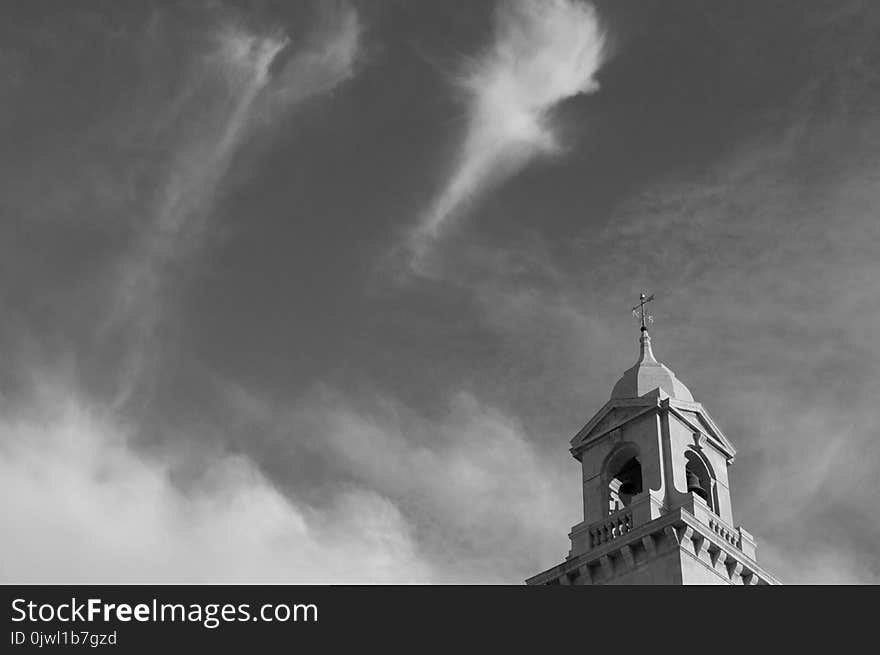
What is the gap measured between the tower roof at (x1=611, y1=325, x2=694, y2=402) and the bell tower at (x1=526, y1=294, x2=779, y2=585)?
0.04 metres

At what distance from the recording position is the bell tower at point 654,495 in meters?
44.2

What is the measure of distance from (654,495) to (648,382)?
5.98 m

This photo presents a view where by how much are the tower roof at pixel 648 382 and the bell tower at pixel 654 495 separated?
4 centimetres

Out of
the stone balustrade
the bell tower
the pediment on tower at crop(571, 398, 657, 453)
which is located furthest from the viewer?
the pediment on tower at crop(571, 398, 657, 453)

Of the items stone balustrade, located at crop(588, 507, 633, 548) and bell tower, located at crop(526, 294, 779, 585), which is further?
stone balustrade, located at crop(588, 507, 633, 548)

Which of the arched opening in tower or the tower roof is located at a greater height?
the tower roof

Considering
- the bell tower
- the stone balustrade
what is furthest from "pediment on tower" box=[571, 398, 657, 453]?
the stone balustrade

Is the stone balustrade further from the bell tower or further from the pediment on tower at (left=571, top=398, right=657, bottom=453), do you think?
the pediment on tower at (left=571, top=398, right=657, bottom=453)

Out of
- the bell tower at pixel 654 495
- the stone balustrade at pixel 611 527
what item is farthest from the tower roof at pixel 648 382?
the stone balustrade at pixel 611 527

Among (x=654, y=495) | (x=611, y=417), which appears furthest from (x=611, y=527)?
(x=611, y=417)

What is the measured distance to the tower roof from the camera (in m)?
50.3

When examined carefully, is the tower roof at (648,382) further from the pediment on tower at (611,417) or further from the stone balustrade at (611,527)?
the stone balustrade at (611,527)
